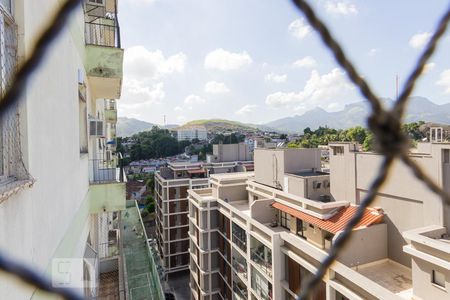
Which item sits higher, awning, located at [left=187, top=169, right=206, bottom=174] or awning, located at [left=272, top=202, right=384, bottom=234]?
awning, located at [left=187, top=169, right=206, bottom=174]

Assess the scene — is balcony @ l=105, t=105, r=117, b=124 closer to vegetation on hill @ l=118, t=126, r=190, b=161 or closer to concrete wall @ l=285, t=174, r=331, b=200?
concrete wall @ l=285, t=174, r=331, b=200

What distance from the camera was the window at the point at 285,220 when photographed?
356 inches

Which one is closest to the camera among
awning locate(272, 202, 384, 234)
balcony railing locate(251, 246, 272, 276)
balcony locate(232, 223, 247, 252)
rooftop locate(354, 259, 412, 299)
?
rooftop locate(354, 259, 412, 299)

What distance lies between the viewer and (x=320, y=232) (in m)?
7.46

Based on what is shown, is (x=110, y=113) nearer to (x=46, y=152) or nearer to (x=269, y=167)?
(x=269, y=167)

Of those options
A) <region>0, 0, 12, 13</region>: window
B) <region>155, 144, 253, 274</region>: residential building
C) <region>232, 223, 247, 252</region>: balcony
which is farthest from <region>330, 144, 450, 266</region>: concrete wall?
<region>155, 144, 253, 274</region>: residential building

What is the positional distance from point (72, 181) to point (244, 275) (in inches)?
312

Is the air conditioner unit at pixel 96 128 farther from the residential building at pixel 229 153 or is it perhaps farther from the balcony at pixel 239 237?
the residential building at pixel 229 153

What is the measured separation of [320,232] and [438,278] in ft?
10.0

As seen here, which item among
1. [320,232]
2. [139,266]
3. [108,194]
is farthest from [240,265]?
[108,194]

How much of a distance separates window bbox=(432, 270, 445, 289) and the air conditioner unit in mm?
6053

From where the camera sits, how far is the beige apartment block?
16.5 feet

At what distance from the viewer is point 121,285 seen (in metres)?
4.80

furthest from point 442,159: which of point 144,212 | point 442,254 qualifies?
point 144,212
